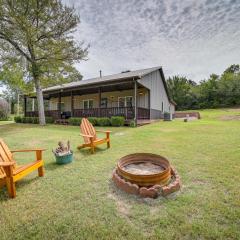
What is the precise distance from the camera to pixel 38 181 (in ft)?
11.6

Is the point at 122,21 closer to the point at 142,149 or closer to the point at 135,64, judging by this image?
the point at 142,149

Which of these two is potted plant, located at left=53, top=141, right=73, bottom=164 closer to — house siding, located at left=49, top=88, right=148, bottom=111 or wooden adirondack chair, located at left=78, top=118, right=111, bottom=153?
wooden adirondack chair, located at left=78, top=118, right=111, bottom=153

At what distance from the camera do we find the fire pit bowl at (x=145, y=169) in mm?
2883

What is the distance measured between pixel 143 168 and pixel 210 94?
4402 cm

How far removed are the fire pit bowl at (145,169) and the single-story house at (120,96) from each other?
324 inches

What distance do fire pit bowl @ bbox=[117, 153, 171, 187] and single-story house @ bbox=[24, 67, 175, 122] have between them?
824 cm

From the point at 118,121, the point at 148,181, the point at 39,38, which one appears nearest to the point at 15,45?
the point at 39,38

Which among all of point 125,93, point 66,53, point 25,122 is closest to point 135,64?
point 125,93

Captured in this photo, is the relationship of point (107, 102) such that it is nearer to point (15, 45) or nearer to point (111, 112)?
point (111, 112)

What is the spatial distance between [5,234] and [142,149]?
165 inches

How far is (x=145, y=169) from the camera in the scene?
3.57m

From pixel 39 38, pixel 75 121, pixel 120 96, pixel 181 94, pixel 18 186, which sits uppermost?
pixel 39 38

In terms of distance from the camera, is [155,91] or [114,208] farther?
[155,91]

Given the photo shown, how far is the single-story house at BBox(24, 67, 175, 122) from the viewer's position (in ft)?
42.5
